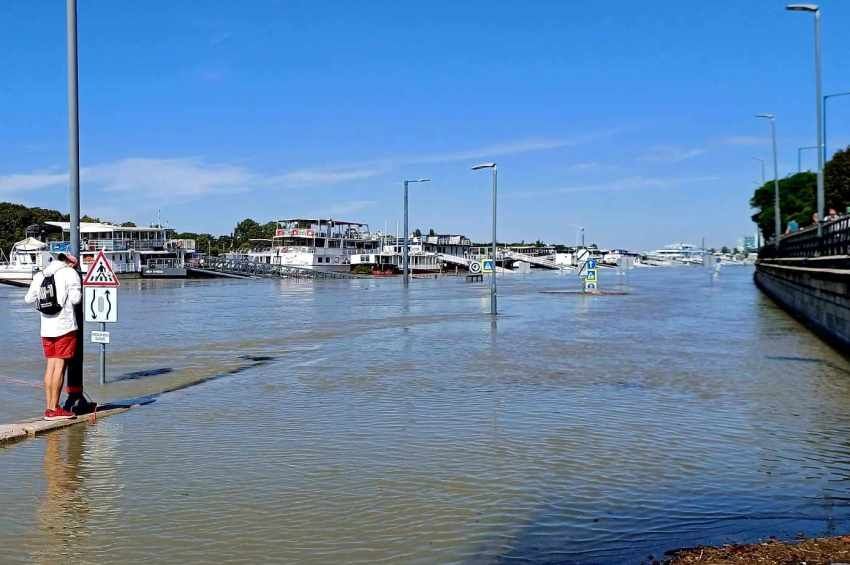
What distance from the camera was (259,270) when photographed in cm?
10375

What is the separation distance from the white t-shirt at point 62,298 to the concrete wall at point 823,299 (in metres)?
14.7

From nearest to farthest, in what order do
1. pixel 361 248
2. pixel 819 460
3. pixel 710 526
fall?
pixel 710 526 < pixel 819 460 < pixel 361 248

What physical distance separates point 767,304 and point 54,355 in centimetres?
3811

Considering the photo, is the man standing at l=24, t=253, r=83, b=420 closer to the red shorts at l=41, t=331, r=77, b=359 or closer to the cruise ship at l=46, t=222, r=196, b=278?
the red shorts at l=41, t=331, r=77, b=359

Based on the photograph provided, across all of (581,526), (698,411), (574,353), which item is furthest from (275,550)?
(574,353)

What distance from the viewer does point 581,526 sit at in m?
6.45

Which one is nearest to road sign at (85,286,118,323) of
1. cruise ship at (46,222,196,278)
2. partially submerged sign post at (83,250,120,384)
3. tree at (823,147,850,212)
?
partially submerged sign post at (83,250,120,384)

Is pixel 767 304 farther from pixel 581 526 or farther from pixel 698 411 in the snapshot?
pixel 581 526

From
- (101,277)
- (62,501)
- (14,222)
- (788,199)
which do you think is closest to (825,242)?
(101,277)

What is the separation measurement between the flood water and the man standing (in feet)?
2.22

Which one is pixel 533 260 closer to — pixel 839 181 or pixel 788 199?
pixel 788 199

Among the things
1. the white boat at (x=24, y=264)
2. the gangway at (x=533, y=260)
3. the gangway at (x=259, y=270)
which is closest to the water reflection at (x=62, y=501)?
the white boat at (x=24, y=264)

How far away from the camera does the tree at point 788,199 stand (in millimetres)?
103625

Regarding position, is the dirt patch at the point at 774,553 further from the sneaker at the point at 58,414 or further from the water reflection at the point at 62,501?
the sneaker at the point at 58,414
